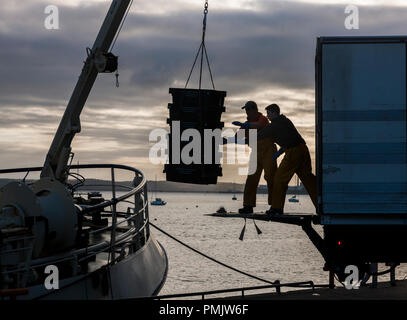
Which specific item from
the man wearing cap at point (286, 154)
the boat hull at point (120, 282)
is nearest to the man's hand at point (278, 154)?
the man wearing cap at point (286, 154)

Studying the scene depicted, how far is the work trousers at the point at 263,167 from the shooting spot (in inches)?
500

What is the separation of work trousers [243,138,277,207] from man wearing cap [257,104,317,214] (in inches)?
8.2

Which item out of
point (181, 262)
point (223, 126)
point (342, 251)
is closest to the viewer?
point (342, 251)

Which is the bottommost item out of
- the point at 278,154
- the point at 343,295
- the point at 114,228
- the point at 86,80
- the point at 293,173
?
the point at 343,295

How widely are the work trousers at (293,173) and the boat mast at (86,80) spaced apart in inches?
196

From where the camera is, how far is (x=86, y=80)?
47.9 ft

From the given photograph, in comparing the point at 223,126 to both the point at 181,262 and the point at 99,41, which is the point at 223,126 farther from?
the point at 181,262

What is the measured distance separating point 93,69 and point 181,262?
57124mm

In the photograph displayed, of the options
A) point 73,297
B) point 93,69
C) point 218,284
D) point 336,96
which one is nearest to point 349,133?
point 336,96

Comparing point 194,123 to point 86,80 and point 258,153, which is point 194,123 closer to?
point 258,153

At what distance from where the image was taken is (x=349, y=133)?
424 inches

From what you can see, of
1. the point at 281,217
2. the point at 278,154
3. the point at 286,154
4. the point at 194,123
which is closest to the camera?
the point at 281,217

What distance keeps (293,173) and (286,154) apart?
416mm

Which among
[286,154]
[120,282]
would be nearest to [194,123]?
[286,154]
